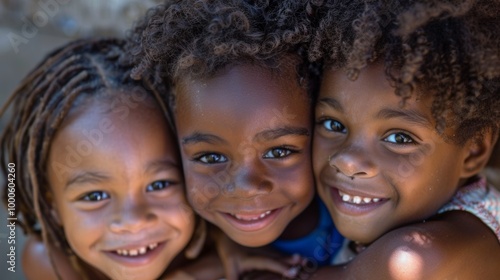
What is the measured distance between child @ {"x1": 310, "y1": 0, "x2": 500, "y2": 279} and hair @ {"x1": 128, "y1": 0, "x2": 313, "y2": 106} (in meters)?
0.10

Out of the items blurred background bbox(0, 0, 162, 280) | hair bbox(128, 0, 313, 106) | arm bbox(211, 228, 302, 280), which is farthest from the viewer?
blurred background bbox(0, 0, 162, 280)

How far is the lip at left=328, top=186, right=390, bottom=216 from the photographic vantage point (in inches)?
78.7

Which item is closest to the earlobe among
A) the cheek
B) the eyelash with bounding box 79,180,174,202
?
the eyelash with bounding box 79,180,174,202

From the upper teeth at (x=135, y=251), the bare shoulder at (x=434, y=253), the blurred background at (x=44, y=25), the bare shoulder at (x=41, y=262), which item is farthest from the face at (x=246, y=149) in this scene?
the blurred background at (x=44, y=25)

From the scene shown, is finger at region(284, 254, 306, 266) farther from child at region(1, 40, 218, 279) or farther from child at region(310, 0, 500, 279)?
child at region(1, 40, 218, 279)

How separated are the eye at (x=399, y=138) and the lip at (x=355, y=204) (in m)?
0.18

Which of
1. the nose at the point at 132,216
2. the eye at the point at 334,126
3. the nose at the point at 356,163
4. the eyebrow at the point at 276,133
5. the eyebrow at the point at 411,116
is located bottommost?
the nose at the point at 132,216

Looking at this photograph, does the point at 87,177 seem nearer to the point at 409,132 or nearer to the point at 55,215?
the point at 55,215

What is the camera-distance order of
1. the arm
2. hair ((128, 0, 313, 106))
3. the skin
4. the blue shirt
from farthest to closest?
the blue shirt
the arm
hair ((128, 0, 313, 106))
the skin

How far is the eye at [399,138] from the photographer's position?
1906 millimetres

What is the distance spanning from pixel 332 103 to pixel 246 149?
1.05 feet

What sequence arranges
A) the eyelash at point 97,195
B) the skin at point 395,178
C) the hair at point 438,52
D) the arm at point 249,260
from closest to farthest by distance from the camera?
1. the hair at point 438,52
2. the skin at point 395,178
3. the eyelash at point 97,195
4. the arm at point 249,260

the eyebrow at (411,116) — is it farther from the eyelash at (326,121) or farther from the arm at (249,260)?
the arm at (249,260)

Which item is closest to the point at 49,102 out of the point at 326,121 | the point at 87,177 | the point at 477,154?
the point at 87,177
